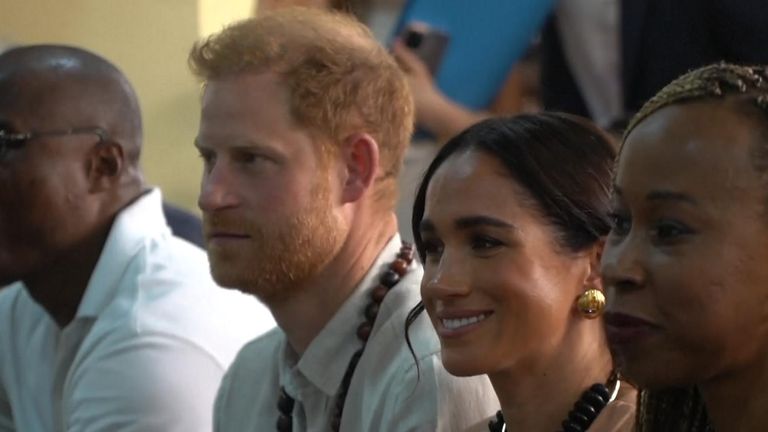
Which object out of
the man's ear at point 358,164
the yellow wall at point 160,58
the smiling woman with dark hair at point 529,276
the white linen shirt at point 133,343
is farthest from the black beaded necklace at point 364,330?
the yellow wall at point 160,58

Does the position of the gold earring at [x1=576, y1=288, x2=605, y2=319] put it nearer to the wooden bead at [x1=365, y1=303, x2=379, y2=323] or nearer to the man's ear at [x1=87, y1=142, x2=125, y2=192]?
the wooden bead at [x1=365, y1=303, x2=379, y2=323]

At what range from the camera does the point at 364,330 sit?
2227 millimetres

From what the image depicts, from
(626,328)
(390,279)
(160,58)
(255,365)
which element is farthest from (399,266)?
(160,58)

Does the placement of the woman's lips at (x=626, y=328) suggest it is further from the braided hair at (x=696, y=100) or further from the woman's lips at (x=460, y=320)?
the woman's lips at (x=460, y=320)

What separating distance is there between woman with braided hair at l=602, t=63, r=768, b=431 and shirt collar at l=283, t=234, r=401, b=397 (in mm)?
876

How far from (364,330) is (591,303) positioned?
1.67 feet

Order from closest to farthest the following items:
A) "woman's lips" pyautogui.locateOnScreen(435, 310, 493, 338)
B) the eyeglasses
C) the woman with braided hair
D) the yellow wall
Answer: the woman with braided hair → "woman's lips" pyautogui.locateOnScreen(435, 310, 493, 338) → the eyeglasses → the yellow wall

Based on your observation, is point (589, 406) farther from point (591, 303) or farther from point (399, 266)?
point (399, 266)

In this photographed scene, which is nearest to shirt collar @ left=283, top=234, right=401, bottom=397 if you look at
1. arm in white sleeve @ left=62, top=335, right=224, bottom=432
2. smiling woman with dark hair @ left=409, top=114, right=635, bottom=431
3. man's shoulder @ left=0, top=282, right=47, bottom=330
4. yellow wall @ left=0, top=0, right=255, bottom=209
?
arm in white sleeve @ left=62, top=335, right=224, bottom=432

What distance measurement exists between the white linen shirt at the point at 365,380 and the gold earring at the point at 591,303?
279mm

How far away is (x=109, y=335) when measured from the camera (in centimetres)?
253

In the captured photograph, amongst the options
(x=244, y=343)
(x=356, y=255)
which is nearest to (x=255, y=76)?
(x=356, y=255)

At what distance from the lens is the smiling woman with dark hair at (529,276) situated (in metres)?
1.79

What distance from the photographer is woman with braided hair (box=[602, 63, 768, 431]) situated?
4.27 ft
